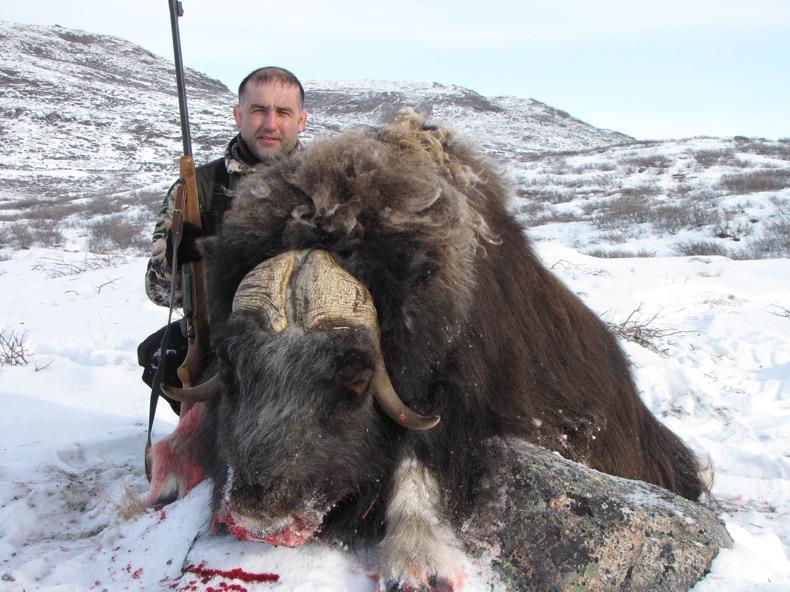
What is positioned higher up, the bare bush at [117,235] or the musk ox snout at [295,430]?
the musk ox snout at [295,430]

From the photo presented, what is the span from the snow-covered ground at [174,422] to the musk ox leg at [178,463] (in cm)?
14

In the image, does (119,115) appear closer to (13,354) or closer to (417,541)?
(13,354)

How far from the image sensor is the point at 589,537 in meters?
1.37

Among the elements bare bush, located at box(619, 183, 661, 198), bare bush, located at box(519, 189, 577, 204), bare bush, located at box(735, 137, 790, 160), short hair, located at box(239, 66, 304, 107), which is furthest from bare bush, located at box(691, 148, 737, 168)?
short hair, located at box(239, 66, 304, 107)

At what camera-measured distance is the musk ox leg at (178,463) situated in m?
2.04

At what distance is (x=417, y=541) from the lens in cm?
136

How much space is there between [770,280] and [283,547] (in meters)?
6.15

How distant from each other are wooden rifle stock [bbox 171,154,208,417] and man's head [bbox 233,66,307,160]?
34cm

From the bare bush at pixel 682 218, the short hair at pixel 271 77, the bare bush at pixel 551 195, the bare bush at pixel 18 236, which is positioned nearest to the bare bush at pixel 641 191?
the bare bush at pixel 551 195

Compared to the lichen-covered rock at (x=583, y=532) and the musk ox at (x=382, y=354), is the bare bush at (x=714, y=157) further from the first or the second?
the lichen-covered rock at (x=583, y=532)

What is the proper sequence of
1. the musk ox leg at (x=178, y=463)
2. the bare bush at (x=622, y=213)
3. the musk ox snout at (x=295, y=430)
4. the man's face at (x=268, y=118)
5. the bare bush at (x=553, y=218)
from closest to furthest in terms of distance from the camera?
the musk ox snout at (x=295, y=430) → the musk ox leg at (x=178, y=463) → the man's face at (x=268, y=118) → the bare bush at (x=622, y=213) → the bare bush at (x=553, y=218)

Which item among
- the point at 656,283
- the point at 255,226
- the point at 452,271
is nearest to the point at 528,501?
the point at 452,271

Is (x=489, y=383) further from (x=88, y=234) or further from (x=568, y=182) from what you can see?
(x=568, y=182)

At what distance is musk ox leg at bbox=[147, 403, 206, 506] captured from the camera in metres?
2.04
